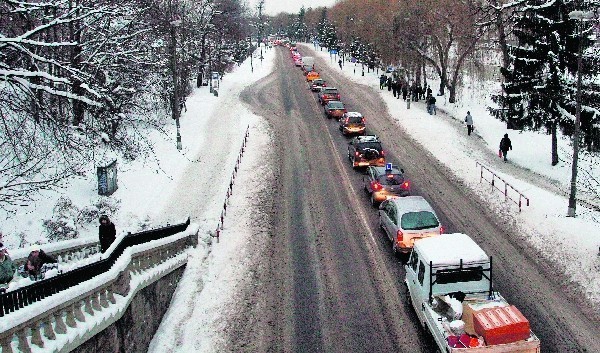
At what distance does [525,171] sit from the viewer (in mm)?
30797

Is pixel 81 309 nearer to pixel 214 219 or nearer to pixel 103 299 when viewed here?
pixel 103 299

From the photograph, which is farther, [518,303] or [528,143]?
[528,143]

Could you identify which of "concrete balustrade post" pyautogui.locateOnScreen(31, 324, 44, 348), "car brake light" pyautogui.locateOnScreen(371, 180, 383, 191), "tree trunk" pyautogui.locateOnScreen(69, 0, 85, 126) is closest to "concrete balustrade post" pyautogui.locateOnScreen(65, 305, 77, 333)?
"concrete balustrade post" pyautogui.locateOnScreen(31, 324, 44, 348)

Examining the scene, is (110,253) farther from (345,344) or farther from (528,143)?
(528,143)

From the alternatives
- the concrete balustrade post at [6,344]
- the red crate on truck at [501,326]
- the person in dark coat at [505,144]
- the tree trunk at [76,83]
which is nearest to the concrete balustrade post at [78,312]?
the concrete balustrade post at [6,344]

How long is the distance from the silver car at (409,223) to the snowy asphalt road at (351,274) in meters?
0.73

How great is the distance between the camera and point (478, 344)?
10.9 meters

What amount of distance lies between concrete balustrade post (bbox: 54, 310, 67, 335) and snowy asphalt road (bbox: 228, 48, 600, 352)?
4933 mm

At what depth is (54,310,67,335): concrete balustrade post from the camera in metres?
9.56

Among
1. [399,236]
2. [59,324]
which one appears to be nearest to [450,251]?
[399,236]

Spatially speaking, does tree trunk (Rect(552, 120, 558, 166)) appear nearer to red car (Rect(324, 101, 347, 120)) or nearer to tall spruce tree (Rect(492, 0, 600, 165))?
tall spruce tree (Rect(492, 0, 600, 165))

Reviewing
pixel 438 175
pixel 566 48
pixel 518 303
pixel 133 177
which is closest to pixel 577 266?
pixel 518 303

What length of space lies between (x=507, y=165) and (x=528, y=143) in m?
5.48

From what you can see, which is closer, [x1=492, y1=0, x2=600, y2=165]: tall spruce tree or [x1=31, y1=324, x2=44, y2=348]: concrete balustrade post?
[x1=31, y1=324, x2=44, y2=348]: concrete balustrade post
